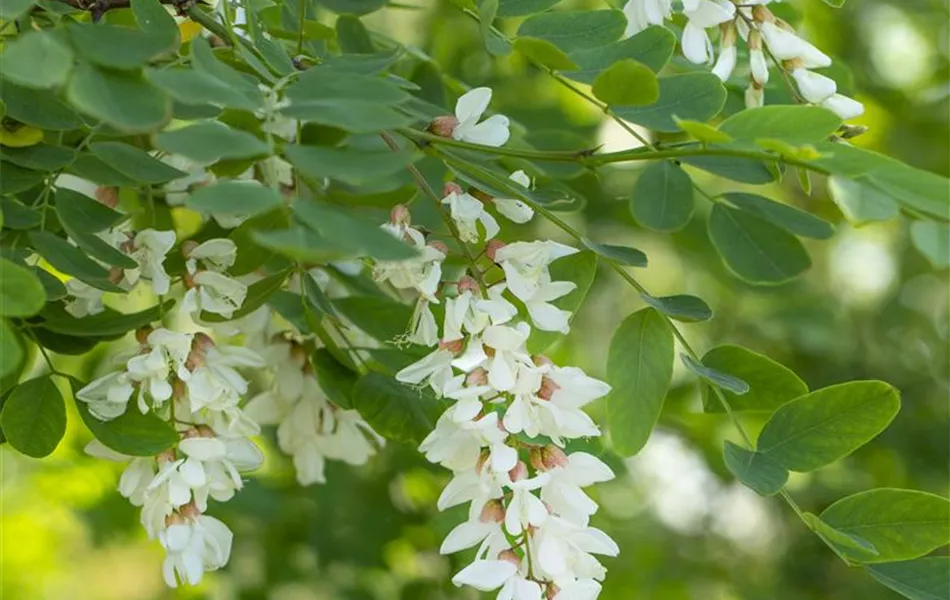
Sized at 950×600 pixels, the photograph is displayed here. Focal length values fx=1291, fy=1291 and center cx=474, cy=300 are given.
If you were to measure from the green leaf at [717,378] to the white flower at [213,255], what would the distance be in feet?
0.75

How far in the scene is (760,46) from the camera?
24.3 inches

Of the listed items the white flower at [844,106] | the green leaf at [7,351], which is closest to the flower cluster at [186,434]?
the green leaf at [7,351]

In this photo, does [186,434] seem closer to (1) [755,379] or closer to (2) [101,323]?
(2) [101,323]

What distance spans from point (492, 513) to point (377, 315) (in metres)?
0.19

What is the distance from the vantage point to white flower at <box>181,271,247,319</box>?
0.62 m

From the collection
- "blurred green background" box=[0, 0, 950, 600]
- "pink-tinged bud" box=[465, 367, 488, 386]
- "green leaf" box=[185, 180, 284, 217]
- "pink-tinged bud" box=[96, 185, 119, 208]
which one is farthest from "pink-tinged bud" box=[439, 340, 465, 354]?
"blurred green background" box=[0, 0, 950, 600]

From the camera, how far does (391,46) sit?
0.82m

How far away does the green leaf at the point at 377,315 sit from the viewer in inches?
28.2

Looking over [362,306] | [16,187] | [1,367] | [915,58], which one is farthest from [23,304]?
[915,58]

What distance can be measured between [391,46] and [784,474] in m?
0.38

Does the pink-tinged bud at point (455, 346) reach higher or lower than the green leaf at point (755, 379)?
higher

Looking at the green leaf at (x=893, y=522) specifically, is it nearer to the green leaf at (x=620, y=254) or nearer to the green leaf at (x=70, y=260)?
the green leaf at (x=620, y=254)

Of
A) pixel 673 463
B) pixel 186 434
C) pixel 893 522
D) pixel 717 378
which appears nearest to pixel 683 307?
pixel 717 378

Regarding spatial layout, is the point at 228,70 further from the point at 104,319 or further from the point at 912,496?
the point at 912,496
